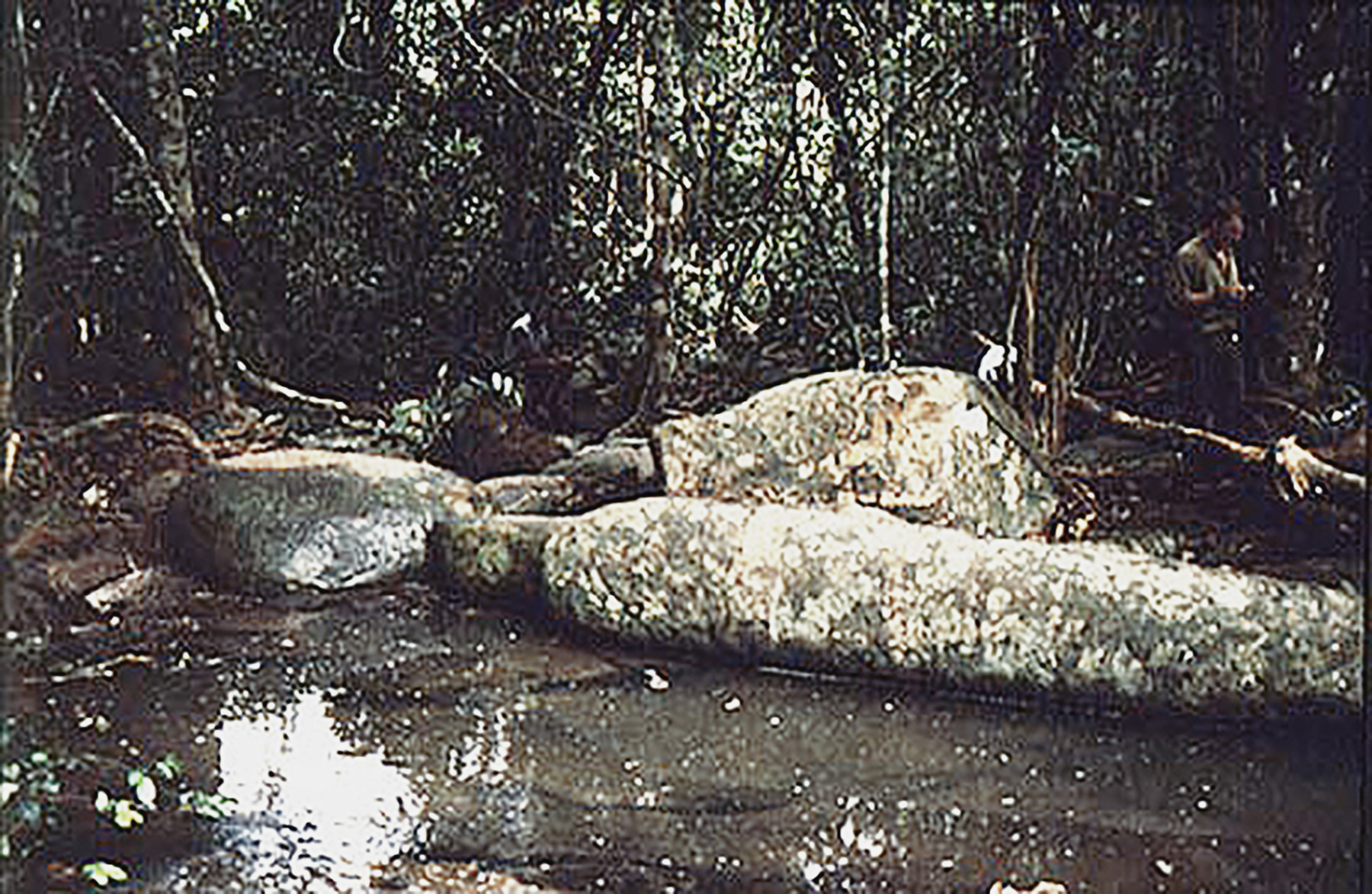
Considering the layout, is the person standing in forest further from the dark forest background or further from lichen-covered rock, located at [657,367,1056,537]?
lichen-covered rock, located at [657,367,1056,537]

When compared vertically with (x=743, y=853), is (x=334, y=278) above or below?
above

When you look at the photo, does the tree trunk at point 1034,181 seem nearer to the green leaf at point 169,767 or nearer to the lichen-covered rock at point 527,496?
the lichen-covered rock at point 527,496

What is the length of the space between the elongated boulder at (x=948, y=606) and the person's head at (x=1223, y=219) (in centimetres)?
97

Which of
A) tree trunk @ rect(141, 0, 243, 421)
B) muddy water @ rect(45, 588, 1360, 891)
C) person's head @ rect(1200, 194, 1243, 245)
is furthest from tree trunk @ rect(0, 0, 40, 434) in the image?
person's head @ rect(1200, 194, 1243, 245)

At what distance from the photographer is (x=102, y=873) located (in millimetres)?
3074

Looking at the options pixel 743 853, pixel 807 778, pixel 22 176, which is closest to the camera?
pixel 743 853

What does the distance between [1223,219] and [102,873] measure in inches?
140

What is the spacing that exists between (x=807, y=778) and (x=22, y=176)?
9.22 feet

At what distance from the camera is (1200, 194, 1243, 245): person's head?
502 centimetres

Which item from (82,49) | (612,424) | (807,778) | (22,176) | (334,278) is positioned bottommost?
(807,778)

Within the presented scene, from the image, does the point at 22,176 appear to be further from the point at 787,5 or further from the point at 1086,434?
the point at 1086,434

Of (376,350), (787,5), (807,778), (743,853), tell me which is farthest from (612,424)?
(743,853)

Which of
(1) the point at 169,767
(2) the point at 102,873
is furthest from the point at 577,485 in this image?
(2) the point at 102,873

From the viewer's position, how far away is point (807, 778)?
4035 millimetres
